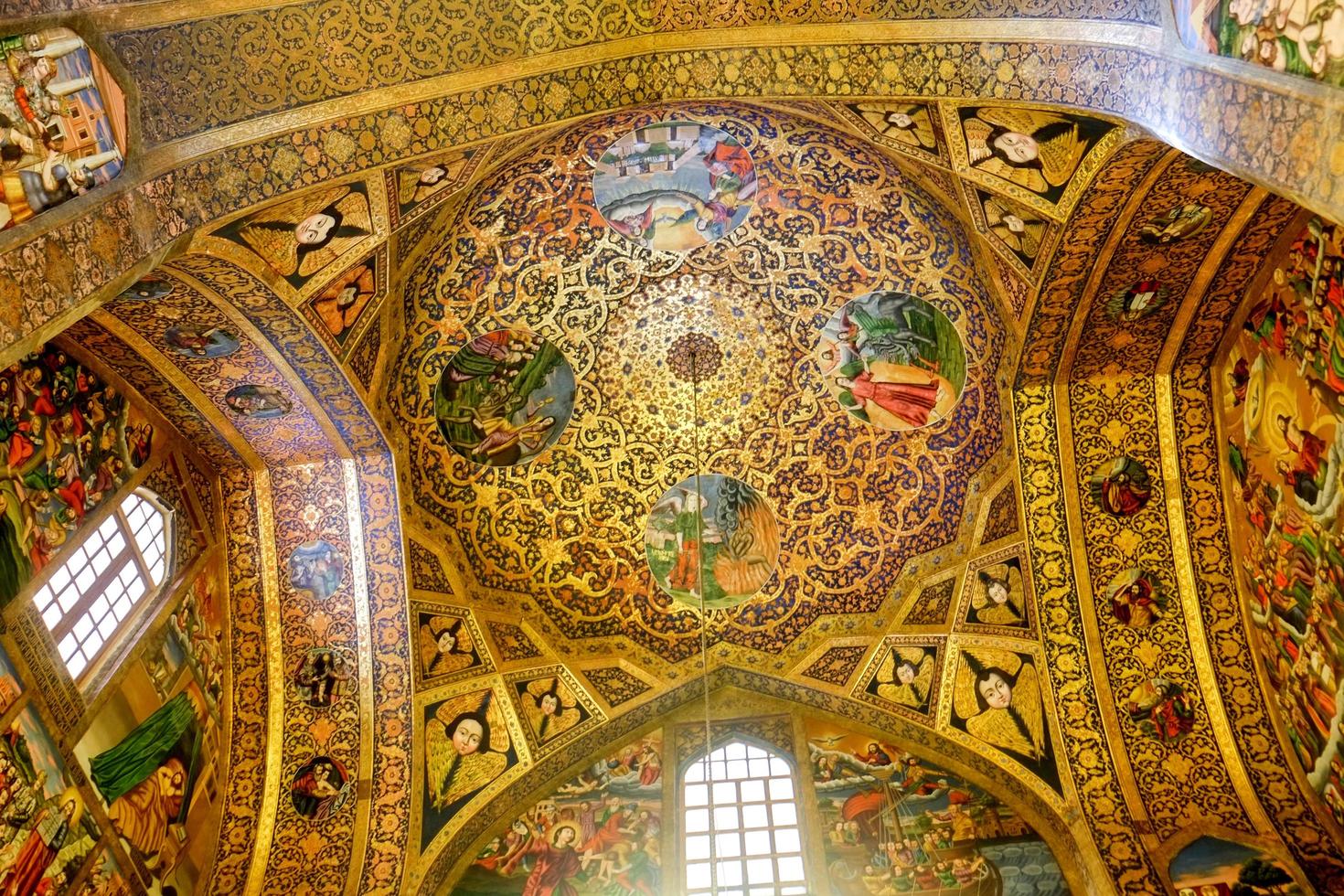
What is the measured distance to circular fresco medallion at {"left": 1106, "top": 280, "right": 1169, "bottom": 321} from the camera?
32.9 feet

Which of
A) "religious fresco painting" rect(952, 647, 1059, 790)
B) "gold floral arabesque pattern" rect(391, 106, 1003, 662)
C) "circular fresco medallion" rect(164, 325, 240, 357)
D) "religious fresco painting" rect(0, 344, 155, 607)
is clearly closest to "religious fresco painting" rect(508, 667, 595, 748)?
"gold floral arabesque pattern" rect(391, 106, 1003, 662)

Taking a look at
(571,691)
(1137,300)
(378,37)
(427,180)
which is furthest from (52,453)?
(1137,300)

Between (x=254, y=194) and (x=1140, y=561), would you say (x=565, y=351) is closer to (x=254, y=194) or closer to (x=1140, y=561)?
(x=254, y=194)

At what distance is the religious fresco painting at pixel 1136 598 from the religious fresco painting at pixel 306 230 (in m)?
7.95

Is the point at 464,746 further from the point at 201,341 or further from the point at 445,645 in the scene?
the point at 201,341

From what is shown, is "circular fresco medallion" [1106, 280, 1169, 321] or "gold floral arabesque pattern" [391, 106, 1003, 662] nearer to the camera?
"circular fresco medallion" [1106, 280, 1169, 321]

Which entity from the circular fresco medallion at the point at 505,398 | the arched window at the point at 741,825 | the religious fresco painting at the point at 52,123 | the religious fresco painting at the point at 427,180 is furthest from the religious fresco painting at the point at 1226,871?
the religious fresco painting at the point at 52,123

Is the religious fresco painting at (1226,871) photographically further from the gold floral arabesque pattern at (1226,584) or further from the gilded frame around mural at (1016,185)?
the gilded frame around mural at (1016,185)

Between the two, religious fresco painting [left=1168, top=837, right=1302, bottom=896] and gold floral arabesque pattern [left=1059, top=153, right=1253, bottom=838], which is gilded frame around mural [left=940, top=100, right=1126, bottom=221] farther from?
religious fresco painting [left=1168, top=837, right=1302, bottom=896]

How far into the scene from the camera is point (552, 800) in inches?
477

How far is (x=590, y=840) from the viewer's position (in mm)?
11617

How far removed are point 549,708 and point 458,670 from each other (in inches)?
43.5

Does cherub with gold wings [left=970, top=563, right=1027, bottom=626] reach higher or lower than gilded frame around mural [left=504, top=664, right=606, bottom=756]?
higher

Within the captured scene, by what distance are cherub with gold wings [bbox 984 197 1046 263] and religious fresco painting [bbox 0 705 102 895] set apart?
8846 millimetres
